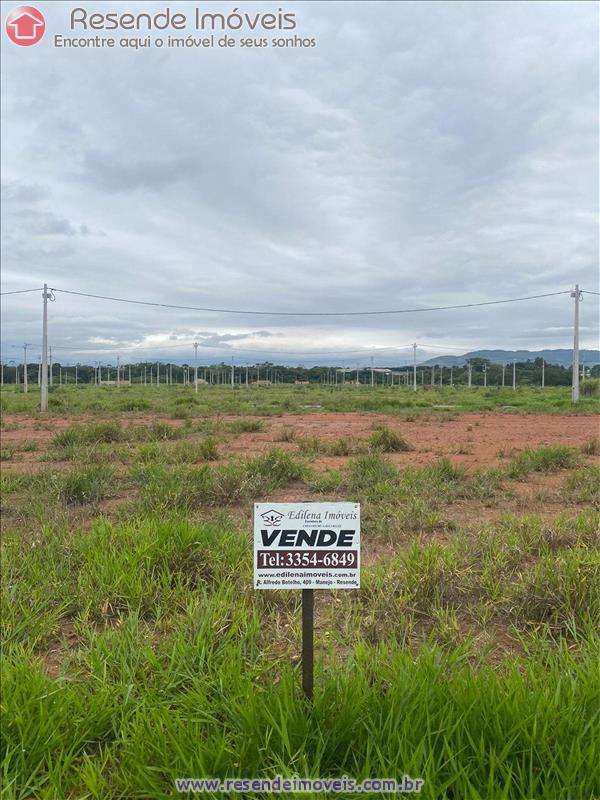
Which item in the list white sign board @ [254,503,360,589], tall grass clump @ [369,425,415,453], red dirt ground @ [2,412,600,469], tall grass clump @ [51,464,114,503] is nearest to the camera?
A: white sign board @ [254,503,360,589]

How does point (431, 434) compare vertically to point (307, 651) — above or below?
below

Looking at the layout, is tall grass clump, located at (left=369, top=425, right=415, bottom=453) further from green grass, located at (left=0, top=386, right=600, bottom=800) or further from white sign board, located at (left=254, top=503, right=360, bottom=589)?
white sign board, located at (left=254, top=503, right=360, bottom=589)

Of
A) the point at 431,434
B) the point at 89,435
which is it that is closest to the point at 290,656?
the point at 89,435

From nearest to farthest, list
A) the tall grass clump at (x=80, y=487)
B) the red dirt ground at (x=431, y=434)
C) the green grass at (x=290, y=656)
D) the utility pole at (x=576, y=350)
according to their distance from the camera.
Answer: the green grass at (x=290, y=656) < the tall grass clump at (x=80, y=487) < the red dirt ground at (x=431, y=434) < the utility pole at (x=576, y=350)

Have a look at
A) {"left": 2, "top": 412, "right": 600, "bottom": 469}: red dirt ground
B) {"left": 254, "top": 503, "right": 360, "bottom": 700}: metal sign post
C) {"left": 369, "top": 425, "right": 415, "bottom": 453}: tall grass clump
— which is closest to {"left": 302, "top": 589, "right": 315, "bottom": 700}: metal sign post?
{"left": 254, "top": 503, "right": 360, "bottom": 700}: metal sign post

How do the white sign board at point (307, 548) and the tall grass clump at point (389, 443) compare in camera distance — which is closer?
the white sign board at point (307, 548)

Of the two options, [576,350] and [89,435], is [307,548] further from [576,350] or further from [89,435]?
[576,350]

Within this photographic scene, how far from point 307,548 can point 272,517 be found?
189 millimetres

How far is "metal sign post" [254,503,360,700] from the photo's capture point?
202cm

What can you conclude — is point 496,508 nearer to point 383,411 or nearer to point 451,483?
point 451,483

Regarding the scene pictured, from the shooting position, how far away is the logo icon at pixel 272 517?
201 cm

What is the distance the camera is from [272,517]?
2020 millimetres

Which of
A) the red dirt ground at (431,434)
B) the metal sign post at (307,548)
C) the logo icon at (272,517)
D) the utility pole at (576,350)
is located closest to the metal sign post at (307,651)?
the metal sign post at (307,548)

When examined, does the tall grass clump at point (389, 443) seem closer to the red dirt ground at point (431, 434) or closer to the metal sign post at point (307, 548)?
the red dirt ground at point (431, 434)
